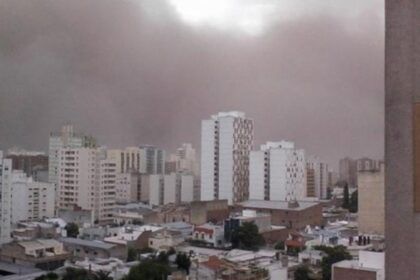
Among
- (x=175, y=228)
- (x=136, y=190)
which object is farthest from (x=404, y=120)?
(x=136, y=190)

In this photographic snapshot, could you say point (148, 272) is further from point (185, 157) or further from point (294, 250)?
point (185, 157)

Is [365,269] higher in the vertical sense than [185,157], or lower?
lower

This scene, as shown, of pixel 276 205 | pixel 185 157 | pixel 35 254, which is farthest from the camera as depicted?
pixel 185 157

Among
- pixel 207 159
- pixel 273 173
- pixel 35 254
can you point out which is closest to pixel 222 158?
pixel 207 159

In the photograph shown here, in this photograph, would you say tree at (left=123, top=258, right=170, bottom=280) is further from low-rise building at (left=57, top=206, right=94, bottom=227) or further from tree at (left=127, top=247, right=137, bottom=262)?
low-rise building at (left=57, top=206, right=94, bottom=227)

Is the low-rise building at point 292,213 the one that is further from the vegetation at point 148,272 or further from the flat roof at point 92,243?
the vegetation at point 148,272

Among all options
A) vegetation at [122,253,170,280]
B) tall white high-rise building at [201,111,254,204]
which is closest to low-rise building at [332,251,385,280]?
vegetation at [122,253,170,280]
